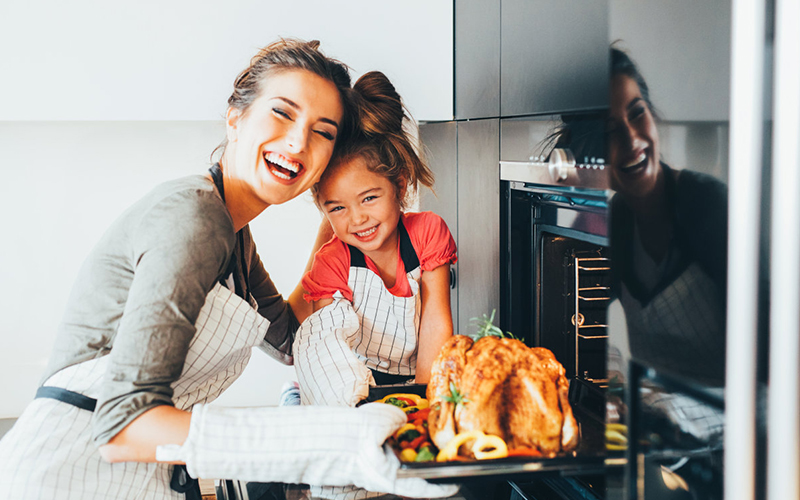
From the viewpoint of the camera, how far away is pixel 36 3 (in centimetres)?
141

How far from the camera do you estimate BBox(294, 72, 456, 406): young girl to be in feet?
4.18

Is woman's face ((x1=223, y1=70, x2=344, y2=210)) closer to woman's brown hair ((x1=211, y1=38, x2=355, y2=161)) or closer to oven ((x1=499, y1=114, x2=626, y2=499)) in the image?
woman's brown hair ((x1=211, y1=38, x2=355, y2=161))

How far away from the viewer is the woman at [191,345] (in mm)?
821

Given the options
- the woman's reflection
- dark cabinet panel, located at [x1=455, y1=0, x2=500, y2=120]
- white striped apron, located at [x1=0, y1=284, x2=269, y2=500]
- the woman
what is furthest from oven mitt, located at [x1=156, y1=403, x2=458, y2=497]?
dark cabinet panel, located at [x1=455, y1=0, x2=500, y2=120]

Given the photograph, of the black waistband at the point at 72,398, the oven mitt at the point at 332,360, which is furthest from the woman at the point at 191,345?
the oven mitt at the point at 332,360

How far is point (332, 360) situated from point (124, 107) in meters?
0.79

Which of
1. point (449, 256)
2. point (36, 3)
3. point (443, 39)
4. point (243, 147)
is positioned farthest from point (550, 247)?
point (36, 3)

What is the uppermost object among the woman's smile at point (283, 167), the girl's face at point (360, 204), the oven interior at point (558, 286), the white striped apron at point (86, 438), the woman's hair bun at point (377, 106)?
the woman's hair bun at point (377, 106)

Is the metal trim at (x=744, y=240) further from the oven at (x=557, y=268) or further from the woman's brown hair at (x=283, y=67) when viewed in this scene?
the woman's brown hair at (x=283, y=67)

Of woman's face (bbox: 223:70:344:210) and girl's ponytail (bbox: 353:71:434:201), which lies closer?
woman's face (bbox: 223:70:344:210)


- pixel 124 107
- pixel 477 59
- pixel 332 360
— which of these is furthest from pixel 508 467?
pixel 124 107

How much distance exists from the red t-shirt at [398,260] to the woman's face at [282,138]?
0.22m

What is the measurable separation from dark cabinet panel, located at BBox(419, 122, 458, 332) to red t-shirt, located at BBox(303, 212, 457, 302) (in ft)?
0.71

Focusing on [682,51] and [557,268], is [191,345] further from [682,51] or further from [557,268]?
[682,51]
